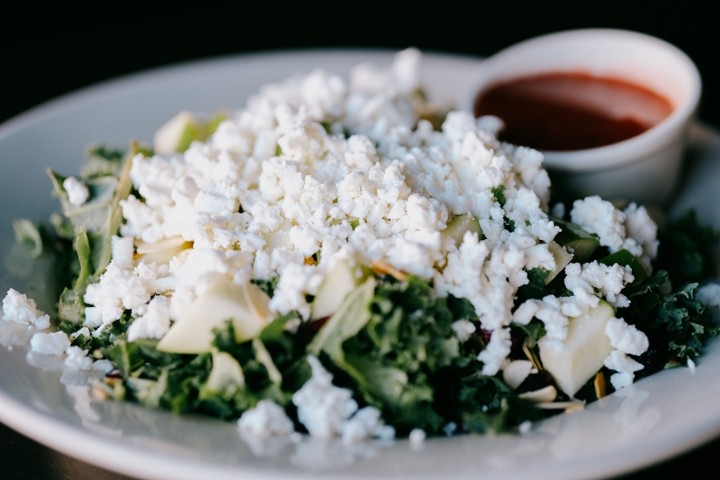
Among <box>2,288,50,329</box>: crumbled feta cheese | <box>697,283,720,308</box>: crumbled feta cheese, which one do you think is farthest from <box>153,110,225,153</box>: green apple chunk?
<box>697,283,720,308</box>: crumbled feta cheese

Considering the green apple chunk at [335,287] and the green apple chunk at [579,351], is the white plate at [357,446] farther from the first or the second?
the green apple chunk at [335,287]

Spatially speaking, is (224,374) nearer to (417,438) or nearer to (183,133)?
(417,438)

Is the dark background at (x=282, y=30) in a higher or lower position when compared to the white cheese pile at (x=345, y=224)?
lower

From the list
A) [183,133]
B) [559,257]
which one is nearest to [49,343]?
[183,133]

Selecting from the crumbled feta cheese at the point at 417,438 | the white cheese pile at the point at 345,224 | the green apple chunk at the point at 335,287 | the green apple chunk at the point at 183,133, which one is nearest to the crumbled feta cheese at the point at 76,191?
the white cheese pile at the point at 345,224

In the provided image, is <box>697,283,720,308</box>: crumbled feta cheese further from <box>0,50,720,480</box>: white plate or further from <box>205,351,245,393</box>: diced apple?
<box>205,351,245,393</box>: diced apple
